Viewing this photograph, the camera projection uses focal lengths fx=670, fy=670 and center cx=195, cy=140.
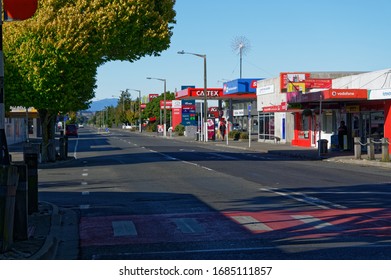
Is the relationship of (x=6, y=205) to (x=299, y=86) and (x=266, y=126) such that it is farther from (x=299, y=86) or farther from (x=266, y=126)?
(x=266, y=126)

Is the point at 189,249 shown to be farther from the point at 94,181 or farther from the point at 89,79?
the point at 89,79

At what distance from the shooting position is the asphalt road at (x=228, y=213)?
9.32 m

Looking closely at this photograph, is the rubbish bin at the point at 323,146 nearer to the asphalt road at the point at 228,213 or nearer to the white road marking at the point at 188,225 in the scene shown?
the asphalt road at the point at 228,213

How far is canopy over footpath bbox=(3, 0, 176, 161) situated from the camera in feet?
89.0

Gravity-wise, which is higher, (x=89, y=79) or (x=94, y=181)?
(x=89, y=79)

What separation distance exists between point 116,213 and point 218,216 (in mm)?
2201

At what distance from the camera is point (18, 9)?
12.4 metres

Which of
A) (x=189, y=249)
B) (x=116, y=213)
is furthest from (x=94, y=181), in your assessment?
(x=189, y=249)

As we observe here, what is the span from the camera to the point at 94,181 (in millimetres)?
21484

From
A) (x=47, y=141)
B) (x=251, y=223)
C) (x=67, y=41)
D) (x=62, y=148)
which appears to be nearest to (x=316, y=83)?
(x=62, y=148)

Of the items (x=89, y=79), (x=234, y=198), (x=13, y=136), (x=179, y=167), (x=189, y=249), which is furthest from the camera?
(x=13, y=136)

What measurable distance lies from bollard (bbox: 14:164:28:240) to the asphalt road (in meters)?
0.92
